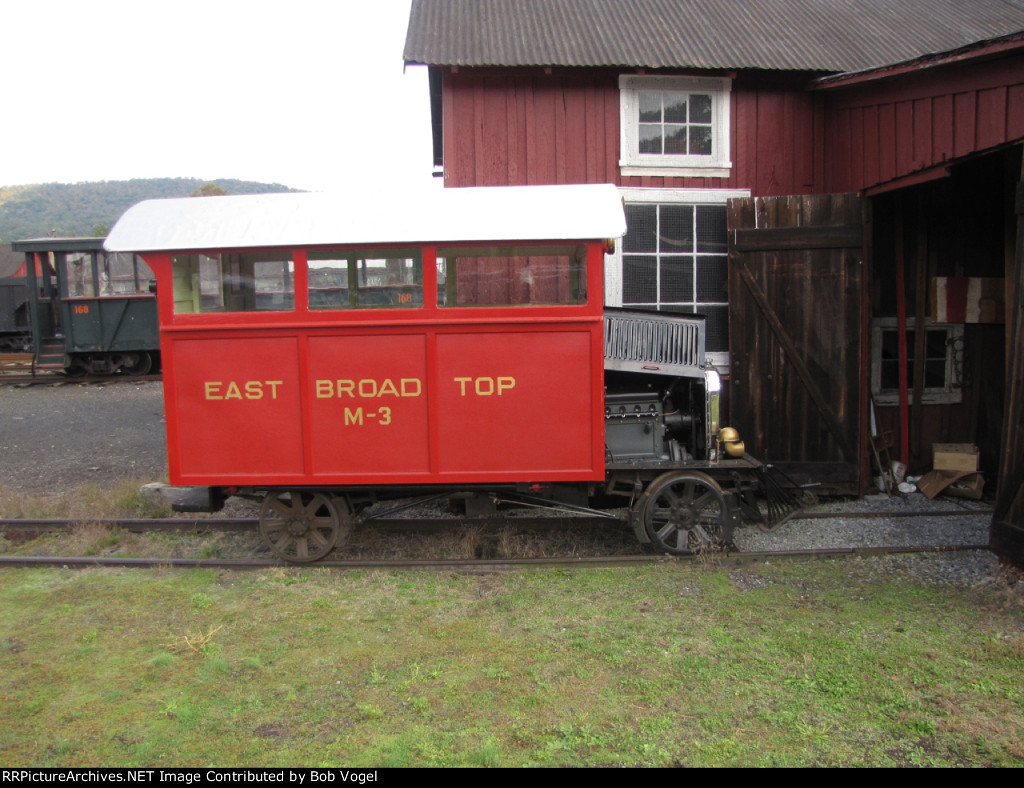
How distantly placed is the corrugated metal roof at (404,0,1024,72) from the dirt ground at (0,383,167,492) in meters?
6.25

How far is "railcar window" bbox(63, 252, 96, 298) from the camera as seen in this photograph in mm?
17591

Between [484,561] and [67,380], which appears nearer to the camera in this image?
[484,561]

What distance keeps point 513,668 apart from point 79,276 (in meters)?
17.4

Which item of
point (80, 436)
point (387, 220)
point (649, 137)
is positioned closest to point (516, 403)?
point (387, 220)

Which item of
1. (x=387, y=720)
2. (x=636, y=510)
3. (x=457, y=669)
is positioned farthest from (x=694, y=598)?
(x=387, y=720)

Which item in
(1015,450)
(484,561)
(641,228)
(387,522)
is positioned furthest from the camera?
(641,228)

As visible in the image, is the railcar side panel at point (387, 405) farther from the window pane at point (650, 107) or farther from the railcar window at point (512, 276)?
the window pane at point (650, 107)

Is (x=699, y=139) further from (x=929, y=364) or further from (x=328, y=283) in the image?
(x=328, y=283)

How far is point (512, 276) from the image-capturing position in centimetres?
569

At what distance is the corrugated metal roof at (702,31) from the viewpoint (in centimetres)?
815

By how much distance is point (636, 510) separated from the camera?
6176 mm

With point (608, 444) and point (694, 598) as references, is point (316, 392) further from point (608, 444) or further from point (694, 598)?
point (694, 598)

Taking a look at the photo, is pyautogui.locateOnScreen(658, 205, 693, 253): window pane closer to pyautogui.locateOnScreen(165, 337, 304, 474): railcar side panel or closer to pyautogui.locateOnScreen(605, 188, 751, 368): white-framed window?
pyautogui.locateOnScreen(605, 188, 751, 368): white-framed window

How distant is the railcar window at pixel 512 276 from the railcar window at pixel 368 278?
223 mm
